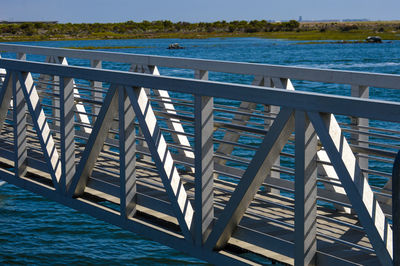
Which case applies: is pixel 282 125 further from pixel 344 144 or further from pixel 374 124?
pixel 374 124

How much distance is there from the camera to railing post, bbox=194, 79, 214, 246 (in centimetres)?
514

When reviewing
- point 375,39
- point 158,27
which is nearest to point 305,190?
point 375,39

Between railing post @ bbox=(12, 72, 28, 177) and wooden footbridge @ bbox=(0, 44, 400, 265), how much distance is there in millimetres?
12

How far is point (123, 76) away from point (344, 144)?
2168 millimetres

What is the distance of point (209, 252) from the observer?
5336mm

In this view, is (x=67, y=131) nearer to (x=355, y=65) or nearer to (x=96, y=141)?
(x=96, y=141)

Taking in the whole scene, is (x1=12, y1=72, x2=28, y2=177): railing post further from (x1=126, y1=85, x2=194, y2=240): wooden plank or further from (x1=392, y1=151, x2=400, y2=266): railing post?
(x1=392, y1=151, x2=400, y2=266): railing post

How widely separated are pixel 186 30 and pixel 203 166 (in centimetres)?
15224

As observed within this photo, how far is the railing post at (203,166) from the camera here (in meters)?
5.14

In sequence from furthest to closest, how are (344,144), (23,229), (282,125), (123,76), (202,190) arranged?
(23,229), (123,76), (202,190), (282,125), (344,144)

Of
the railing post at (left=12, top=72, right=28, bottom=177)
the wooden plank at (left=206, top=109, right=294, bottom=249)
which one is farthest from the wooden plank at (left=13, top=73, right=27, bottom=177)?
the wooden plank at (left=206, top=109, right=294, bottom=249)

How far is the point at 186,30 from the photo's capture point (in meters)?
156

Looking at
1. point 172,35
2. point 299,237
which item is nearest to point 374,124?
point 299,237

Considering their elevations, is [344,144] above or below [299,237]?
above
